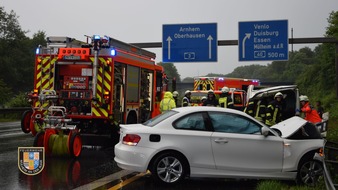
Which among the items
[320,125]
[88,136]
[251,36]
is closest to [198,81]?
[251,36]

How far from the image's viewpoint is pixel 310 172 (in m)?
7.52

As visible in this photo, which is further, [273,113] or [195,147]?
[273,113]

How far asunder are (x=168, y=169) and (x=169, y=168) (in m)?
0.02

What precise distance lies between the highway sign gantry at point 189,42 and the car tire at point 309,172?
13.2 m

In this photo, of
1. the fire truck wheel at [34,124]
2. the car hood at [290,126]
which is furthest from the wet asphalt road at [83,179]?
the fire truck wheel at [34,124]

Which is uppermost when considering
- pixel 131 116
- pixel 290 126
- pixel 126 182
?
pixel 290 126

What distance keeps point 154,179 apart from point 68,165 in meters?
2.68

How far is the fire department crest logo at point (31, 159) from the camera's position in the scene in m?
7.22

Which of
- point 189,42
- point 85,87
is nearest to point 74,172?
point 85,87

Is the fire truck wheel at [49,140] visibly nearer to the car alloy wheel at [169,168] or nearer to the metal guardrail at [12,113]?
the car alloy wheel at [169,168]

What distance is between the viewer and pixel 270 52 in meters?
20.0

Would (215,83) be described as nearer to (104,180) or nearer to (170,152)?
(104,180)

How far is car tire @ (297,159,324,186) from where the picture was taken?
7.49m

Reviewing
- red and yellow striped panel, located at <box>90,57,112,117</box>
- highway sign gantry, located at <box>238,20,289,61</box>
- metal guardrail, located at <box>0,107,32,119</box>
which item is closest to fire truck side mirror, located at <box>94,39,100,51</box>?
red and yellow striped panel, located at <box>90,57,112,117</box>
